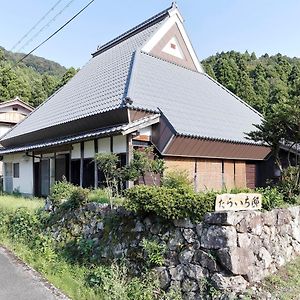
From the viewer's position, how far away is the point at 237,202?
5570 millimetres

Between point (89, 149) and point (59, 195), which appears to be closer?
point (59, 195)

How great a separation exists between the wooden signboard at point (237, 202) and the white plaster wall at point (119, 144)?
4.98m

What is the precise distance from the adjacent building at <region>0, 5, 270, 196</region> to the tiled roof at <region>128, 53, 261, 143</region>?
0.06 metres

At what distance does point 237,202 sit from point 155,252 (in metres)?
1.67

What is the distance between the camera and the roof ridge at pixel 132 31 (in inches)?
660

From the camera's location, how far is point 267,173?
14.6 meters

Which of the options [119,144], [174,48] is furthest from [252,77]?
[119,144]

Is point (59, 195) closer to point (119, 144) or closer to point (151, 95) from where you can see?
point (119, 144)

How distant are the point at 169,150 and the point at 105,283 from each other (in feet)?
17.4

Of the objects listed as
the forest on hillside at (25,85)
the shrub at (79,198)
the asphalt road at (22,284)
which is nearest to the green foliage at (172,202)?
the asphalt road at (22,284)

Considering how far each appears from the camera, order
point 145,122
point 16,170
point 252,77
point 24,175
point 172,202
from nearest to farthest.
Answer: point 172,202, point 145,122, point 24,175, point 16,170, point 252,77

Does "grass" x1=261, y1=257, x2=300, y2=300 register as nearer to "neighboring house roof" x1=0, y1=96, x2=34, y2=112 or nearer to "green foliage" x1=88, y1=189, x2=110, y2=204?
"green foliage" x1=88, y1=189, x2=110, y2=204

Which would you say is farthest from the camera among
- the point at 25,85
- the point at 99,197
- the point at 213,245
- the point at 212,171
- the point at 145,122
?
the point at 25,85

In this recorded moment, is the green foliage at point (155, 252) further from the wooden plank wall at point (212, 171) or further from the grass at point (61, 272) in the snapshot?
the wooden plank wall at point (212, 171)
